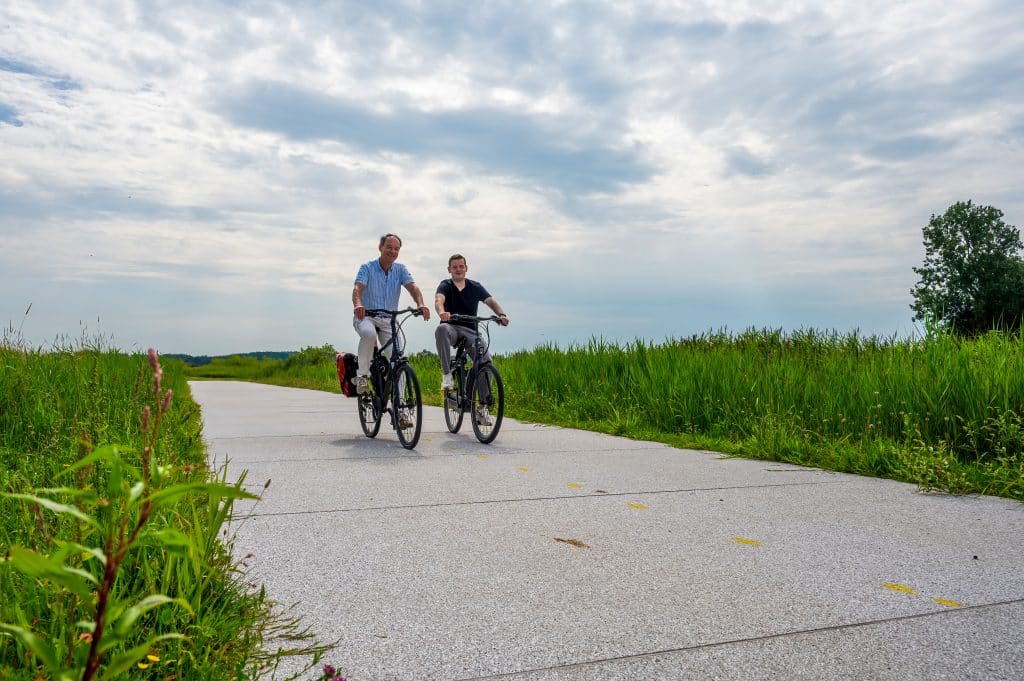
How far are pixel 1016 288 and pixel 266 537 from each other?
53.6m

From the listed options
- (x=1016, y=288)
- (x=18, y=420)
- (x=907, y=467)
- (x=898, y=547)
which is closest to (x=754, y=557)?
(x=898, y=547)

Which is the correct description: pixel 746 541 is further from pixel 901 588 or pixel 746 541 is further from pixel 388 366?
pixel 388 366

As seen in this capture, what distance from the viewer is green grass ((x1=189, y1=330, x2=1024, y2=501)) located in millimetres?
6664

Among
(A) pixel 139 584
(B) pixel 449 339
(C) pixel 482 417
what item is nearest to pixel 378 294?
(B) pixel 449 339

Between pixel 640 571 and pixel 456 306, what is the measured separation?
643 cm

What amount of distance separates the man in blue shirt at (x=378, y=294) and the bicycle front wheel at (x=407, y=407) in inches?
21.7

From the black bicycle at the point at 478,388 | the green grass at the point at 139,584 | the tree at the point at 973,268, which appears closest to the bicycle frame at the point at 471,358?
the black bicycle at the point at 478,388

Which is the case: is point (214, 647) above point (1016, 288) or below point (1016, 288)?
below

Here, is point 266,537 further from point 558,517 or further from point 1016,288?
point 1016,288

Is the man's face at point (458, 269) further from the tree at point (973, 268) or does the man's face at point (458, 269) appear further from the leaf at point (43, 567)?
the tree at point (973, 268)

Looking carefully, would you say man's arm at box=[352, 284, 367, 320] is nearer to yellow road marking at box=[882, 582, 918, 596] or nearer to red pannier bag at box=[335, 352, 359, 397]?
red pannier bag at box=[335, 352, 359, 397]

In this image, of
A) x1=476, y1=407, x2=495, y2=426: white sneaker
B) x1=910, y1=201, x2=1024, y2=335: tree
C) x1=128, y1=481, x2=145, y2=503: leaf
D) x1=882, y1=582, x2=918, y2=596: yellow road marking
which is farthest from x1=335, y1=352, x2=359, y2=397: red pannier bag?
x1=910, y1=201, x2=1024, y2=335: tree

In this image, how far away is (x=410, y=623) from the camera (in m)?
3.17

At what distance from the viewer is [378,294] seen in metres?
9.46
